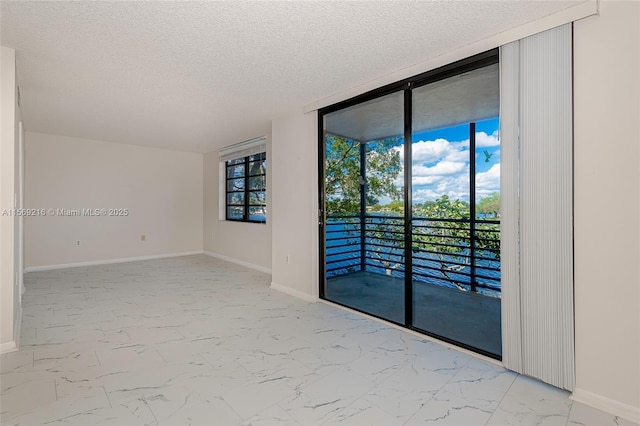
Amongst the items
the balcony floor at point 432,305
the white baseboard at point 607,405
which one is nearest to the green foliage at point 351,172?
the balcony floor at point 432,305

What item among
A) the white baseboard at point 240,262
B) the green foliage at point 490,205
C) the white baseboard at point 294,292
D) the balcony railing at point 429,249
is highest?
the green foliage at point 490,205

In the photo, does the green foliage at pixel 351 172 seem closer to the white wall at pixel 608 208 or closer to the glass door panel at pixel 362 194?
the glass door panel at pixel 362 194

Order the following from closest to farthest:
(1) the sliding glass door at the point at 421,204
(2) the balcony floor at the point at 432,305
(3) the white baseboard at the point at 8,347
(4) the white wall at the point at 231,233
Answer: (3) the white baseboard at the point at 8,347
(2) the balcony floor at the point at 432,305
(1) the sliding glass door at the point at 421,204
(4) the white wall at the point at 231,233

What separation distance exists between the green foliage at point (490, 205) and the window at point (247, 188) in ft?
11.0

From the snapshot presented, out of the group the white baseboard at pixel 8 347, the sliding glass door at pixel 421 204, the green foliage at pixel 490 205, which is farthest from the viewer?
the green foliage at pixel 490 205

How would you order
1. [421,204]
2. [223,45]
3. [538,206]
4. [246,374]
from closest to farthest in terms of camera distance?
[538,206] → [246,374] → [223,45] → [421,204]

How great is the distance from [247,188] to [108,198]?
8.56ft

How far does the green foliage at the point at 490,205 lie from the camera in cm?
365

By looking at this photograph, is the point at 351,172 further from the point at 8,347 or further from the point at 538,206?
the point at 8,347

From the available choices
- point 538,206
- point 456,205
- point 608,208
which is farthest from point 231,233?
point 608,208

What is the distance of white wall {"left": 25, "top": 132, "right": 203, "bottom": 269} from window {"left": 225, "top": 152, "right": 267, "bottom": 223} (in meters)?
1.08

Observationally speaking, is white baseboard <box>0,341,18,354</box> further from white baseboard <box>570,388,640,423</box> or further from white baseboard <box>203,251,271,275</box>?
white baseboard <box>570,388,640,423</box>

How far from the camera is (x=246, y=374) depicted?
2098 millimetres

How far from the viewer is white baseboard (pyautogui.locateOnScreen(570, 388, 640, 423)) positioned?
5.48ft
